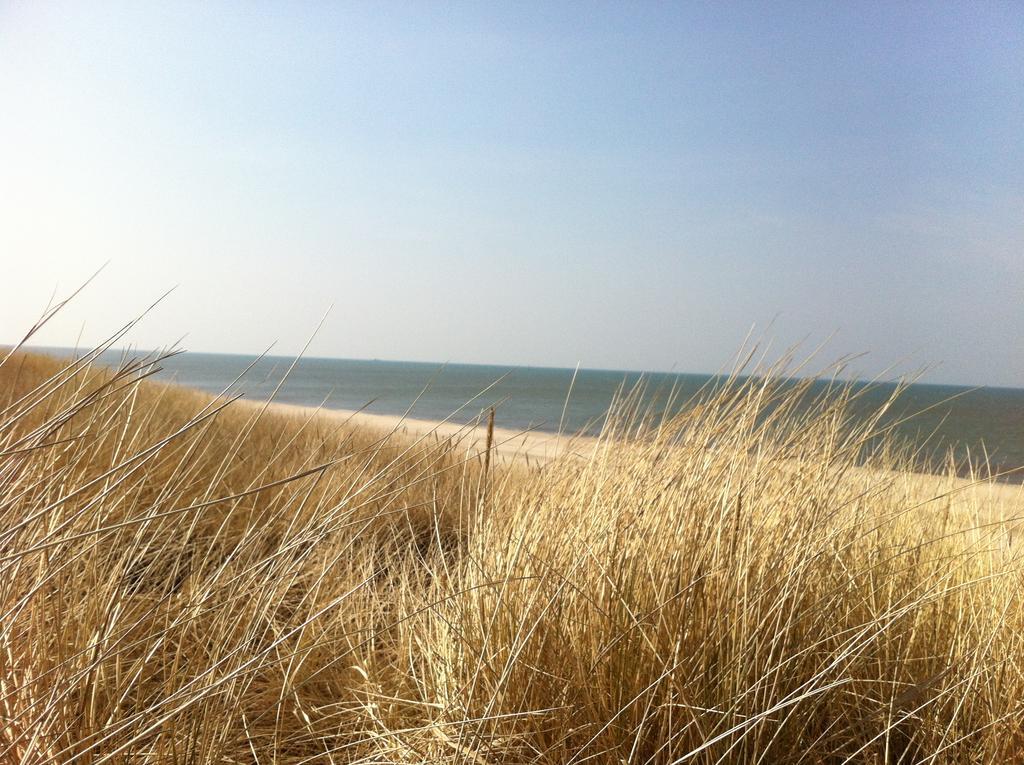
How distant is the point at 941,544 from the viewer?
248 centimetres

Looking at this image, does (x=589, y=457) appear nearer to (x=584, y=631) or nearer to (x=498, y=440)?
(x=584, y=631)

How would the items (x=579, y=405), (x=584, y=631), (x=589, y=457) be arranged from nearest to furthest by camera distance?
(x=584, y=631), (x=589, y=457), (x=579, y=405)

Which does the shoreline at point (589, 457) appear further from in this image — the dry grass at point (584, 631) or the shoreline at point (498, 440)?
the dry grass at point (584, 631)

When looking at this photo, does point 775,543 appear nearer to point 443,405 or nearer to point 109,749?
point 109,749

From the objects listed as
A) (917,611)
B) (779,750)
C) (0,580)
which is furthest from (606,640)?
(0,580)

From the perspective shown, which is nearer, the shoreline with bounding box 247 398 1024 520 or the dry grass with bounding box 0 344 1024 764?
the dry grass with bounding box 0 344 1024 764

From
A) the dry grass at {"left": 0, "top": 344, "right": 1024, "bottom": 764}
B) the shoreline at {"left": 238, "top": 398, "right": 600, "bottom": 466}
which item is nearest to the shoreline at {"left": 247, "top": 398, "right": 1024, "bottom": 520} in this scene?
the shoreline at {"left": 238, "top": 398, "right": 600, "bottom": 466}

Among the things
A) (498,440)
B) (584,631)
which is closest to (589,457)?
(584,631)

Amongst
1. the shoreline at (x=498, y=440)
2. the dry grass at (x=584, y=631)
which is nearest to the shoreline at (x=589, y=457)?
the shoreline at (x=498, y=440)

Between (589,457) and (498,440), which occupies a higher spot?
(589,457)

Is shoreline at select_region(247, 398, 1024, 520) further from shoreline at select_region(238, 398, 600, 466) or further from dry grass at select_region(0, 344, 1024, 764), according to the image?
dry grass at select_region(0, 344, 1024, 764)

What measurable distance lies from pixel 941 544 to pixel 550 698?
163 centimetres

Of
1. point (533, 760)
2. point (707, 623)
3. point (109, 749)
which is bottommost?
point (533, 760)

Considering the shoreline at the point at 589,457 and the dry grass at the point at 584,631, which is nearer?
the dry grass at the point at 584,631
